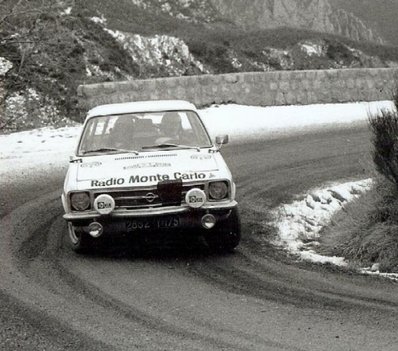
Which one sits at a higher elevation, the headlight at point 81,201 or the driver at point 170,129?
the driver at point 170,129

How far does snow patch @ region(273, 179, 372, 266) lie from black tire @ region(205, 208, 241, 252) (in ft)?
2.23

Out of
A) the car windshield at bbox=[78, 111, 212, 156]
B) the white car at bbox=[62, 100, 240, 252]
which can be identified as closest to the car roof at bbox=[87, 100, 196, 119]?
the car windshield at bbox=[78, 111, 212, 156]

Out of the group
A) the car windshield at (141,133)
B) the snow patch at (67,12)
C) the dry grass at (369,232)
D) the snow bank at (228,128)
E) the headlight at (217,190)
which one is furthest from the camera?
the snow patch at (67,12)

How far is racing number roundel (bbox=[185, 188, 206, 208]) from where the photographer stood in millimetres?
7266

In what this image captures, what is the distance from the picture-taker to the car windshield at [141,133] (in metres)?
8.26

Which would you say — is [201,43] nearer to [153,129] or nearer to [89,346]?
[153,129]

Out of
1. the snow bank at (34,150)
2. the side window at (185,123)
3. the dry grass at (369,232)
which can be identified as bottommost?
the snow bank at (34,150)

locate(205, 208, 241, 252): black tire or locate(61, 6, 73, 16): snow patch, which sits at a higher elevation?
Answer: locate(205, 208, 241, 252): black tire

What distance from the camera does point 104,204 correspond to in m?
7.22

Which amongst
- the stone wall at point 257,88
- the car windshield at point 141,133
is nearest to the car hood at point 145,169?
the car windshield at point 141,133

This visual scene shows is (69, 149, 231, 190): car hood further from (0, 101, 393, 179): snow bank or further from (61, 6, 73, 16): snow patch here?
(61, 6, 73, 16): snow patch

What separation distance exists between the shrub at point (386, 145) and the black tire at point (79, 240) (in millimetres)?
3207

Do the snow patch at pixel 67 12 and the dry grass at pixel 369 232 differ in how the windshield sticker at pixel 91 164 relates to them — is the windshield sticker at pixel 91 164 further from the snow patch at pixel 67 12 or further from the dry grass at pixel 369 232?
the snow patch at pixel 67 12

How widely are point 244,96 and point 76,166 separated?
13367mm
